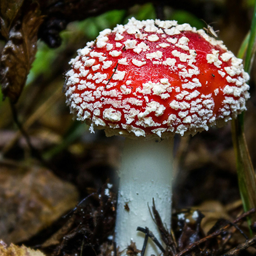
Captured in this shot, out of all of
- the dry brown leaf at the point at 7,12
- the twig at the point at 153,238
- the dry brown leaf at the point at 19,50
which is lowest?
the twig at the point at 153,238

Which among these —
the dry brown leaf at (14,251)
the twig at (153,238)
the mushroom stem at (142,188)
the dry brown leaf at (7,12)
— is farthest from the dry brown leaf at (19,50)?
the twig at (153,238)

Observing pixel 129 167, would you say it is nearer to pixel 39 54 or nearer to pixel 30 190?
pixel 30 190

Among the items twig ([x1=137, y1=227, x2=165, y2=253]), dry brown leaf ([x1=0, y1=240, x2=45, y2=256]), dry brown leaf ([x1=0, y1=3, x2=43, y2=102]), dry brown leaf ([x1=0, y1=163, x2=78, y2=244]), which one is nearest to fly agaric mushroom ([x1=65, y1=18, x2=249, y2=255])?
twig ([x1=137, y1=227, x2=165, y2=253])

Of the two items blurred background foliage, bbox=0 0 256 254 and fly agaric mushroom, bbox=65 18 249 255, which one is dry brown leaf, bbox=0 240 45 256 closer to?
blurred background foliage, bbox=0 0 256 254

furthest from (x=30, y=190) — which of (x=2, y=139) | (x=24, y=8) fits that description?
(x=24, y=8)

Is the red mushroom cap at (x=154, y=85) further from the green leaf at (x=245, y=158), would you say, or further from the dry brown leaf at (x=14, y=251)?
the dry brown leaf at (x=14, y=251)

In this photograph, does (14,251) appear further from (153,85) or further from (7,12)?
(7,12)
